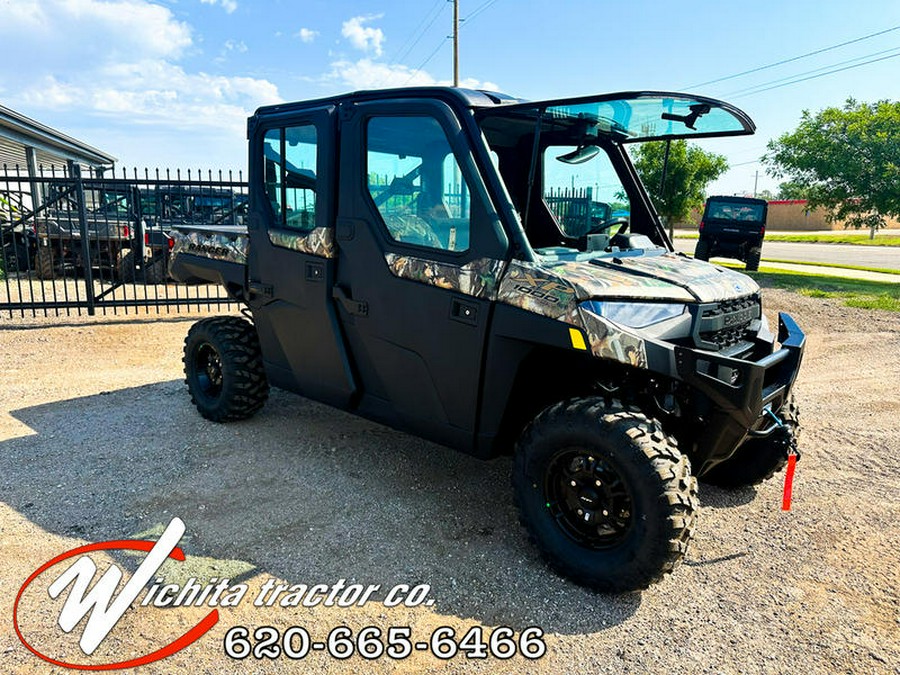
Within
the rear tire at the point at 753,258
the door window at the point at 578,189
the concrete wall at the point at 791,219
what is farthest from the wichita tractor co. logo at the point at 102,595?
the concrete wall at the point at 791,219

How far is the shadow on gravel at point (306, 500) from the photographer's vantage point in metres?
3.08

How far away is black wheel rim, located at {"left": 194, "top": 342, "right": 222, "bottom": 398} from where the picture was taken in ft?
17.0

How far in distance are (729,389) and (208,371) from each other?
4.07 meters

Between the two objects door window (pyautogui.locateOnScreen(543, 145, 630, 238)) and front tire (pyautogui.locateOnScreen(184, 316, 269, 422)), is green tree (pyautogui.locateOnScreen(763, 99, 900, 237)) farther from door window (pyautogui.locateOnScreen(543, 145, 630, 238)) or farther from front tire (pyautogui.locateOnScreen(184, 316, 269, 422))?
front tire (pyautogui.locateOnScreen(184, 316, 269, 422))

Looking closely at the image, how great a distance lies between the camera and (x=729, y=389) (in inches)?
111

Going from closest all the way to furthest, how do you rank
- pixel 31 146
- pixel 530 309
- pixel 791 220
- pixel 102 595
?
pixel 102 595, pixel 530 309, pixel 31 146, pixel 791 220

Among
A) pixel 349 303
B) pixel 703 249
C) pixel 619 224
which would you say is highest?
pixel 619 224

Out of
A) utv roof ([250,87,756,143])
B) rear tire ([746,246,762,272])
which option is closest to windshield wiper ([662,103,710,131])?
utv roof ([250,87,756,143])

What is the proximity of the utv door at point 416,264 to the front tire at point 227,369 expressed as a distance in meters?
1.32

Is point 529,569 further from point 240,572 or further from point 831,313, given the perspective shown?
point 831,313

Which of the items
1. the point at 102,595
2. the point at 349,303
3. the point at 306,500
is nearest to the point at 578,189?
the point at 349,303

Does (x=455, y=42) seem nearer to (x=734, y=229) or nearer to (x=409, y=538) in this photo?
(x=734, y=229)

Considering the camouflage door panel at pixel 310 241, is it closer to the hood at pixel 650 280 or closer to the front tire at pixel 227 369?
the front tire at pixel 227 369

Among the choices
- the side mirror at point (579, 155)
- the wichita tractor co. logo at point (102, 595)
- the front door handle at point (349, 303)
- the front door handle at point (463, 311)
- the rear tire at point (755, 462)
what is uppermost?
the side mirror at point (579, 155)
